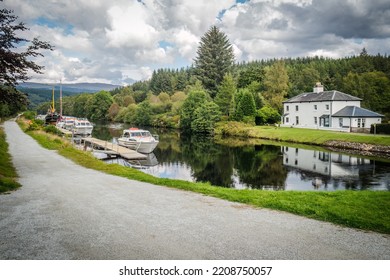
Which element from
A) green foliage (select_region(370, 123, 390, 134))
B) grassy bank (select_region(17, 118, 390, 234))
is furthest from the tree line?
grassy bank (select_region(17, 118, 390, 234))

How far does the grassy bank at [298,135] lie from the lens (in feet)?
136

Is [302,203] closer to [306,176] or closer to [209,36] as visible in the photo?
[306,176]

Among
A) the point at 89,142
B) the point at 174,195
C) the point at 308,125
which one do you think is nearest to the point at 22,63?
the point at 174,195

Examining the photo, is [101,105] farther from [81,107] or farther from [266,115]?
[266,115]

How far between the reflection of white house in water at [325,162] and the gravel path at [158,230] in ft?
62.1

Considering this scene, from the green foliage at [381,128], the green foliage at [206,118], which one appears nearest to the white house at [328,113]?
the green foliage at [381,128]

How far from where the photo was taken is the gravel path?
22.2 ft

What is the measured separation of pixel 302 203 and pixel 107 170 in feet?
38.8

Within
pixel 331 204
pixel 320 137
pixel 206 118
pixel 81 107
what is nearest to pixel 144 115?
pixel 206 118

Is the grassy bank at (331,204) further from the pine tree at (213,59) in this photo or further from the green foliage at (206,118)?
the pine tree at (213,59)

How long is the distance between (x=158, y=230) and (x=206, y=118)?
60.9 metres

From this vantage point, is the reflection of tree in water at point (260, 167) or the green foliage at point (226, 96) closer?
the reflection of tree in water at point (260, 167)

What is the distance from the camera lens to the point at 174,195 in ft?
40.0

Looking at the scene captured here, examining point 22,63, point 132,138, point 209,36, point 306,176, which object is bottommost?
point 306,176
